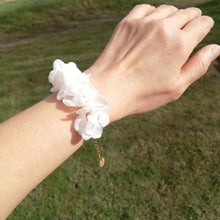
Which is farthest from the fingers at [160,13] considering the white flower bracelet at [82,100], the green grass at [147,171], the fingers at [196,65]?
the green grass at [147,171]

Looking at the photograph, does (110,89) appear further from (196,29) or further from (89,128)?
(196,29)

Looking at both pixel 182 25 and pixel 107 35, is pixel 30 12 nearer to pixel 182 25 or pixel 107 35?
pixel 107 35

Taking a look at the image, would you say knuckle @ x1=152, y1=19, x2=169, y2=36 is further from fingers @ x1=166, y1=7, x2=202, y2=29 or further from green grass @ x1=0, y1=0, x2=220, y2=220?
green grass @ x1=0, y1=0, x2=220, y2=220

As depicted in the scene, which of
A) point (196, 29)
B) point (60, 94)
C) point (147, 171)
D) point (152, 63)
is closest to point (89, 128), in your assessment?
point (60, 94)

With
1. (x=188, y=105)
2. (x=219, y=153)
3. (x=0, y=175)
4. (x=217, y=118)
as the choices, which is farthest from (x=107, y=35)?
(x=0, y=175)

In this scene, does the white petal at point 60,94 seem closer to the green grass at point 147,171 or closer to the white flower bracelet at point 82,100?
the white flower bracelet at point 82,100

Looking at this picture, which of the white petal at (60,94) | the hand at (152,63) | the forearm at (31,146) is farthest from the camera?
the hand at (152,63)

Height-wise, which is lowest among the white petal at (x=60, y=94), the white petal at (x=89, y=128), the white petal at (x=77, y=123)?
the white petal at (x=89, y=128)
